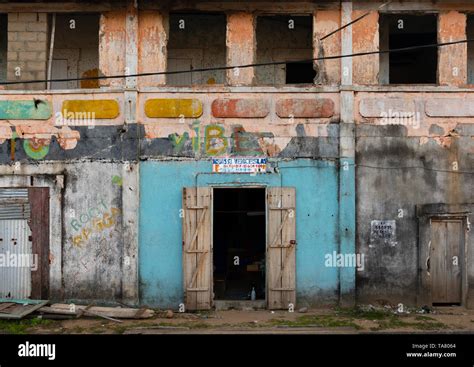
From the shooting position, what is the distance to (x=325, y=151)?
1238 centimetres

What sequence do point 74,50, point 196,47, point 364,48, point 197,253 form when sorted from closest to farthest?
point 197,253
point 364,48
point 74,50
point 196,47

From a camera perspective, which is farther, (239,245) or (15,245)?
(239,245)

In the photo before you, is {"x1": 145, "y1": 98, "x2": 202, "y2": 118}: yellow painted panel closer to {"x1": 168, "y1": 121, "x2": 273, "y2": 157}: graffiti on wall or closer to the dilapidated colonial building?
the dilapidated colonial building

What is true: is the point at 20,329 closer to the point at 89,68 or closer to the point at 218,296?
the point at 218,296

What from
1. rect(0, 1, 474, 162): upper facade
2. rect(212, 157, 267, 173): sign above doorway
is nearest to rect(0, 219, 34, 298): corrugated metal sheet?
rect(0, 1, 474, 162): upper facade

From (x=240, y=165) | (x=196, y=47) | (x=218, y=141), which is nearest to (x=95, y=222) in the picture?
(x=218, y=141)

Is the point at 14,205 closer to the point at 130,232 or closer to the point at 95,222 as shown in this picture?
the point at 95,222

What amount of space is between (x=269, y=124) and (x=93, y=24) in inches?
210

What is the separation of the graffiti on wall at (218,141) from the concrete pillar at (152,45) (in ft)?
4.23

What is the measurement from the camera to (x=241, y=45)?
1255 cm

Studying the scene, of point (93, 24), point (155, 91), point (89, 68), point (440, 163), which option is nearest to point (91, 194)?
point (155, 91)

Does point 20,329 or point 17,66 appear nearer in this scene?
point 20,329

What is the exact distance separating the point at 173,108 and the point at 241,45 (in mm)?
1994

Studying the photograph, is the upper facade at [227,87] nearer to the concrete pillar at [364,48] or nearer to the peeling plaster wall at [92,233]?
the concrete pillar at [364,48]
